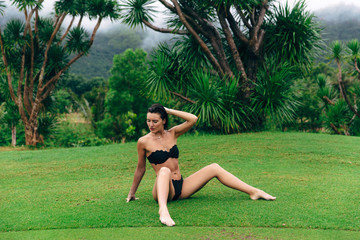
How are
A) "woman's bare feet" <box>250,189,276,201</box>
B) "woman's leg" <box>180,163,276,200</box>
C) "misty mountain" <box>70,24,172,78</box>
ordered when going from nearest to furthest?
1. "woman's leg" <box>180,163,276,200</box>
2. "woman's bare feet" <box>250,189,276,201</box>
3. "misty mountain" <box>70,24,172,78</box>

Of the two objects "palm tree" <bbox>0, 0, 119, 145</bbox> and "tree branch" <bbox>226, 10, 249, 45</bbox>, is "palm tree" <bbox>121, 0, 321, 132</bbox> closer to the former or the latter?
"tree branch" <bbox>226, 10, 249, 45</bbox>

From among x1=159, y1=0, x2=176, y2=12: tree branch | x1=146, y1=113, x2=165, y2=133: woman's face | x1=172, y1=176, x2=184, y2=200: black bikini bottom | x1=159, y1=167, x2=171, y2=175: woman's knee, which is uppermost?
x1=159, y1=0, x2=176, y2=12: tree branch

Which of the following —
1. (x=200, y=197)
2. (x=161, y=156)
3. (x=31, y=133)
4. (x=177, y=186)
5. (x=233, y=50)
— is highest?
(x=233, y=50)

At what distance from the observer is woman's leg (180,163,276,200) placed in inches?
176

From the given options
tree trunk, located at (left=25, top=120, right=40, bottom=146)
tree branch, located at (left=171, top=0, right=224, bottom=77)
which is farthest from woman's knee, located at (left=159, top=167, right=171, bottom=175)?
tree trunk, located at (left=25, top=120, right=40, bottom=146)

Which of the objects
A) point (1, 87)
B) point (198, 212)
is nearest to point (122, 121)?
point (1, 87)

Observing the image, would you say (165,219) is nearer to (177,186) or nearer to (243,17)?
(177,186)

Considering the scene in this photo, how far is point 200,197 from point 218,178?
586mm

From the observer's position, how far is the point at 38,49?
15297 millimetres

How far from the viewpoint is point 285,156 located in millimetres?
8383

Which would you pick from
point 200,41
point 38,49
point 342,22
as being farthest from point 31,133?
point 342,22

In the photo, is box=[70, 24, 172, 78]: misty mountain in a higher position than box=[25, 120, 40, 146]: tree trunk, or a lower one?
higher

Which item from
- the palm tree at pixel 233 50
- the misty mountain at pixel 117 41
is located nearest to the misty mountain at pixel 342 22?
the misty mountain at pixel 117 41

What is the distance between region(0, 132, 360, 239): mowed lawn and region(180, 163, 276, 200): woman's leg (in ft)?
0.41
